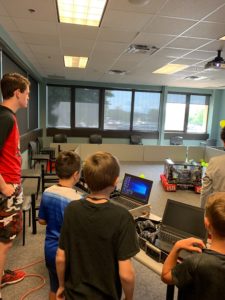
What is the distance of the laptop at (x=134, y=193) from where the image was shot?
1.98m

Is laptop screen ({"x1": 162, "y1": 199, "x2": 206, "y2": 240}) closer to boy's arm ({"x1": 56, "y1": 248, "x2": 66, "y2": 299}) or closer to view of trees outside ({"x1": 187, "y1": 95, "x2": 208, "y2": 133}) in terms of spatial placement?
boy's arm ({"x1": 56, "y1": 248, "x2": 66, "y2": 299})

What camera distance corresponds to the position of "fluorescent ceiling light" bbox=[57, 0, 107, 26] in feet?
8.61

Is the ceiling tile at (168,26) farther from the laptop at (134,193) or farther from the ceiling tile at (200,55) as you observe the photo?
the laptop at (134,193)

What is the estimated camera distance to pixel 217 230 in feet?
3.24

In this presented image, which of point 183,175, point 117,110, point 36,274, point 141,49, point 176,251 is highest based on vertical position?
point 141,49

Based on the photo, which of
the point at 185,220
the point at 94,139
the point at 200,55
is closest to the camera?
the point at 185,220

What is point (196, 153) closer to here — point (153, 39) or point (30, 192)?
point (153, 39)

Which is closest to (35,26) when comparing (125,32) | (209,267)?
(125,32)

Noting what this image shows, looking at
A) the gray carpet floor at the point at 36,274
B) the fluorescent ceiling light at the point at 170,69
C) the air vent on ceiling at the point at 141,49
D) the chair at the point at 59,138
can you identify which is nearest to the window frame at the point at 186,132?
the fluorescent ceiling light at the point at 170,69

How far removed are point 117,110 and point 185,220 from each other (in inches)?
308

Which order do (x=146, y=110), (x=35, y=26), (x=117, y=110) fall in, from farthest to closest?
(x=146, y=110), (x=117, y=110), (x=35, y=26)

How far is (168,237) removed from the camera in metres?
1.53

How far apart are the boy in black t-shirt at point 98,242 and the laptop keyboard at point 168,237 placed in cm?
50

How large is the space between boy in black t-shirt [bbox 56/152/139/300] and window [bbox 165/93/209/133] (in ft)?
28.5
